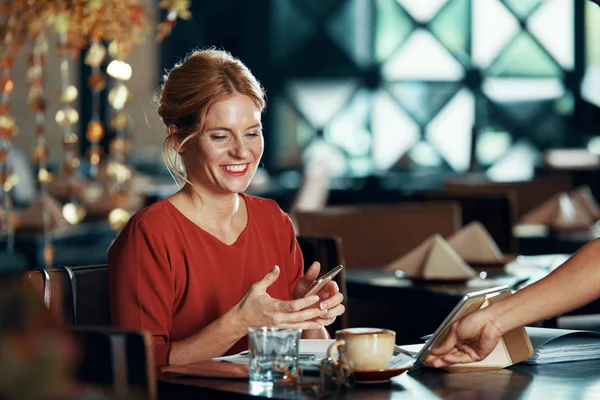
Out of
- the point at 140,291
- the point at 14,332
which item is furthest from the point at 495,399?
the point at 14,332

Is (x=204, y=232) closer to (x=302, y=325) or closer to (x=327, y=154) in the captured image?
(x=302, y=325)

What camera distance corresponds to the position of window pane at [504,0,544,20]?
31.3 feet

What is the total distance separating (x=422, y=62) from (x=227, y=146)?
774cm

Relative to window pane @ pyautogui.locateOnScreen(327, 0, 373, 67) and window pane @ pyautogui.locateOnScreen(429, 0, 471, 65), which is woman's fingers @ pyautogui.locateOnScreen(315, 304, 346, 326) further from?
window pane @ pyautogui.locateOnScreen(429, 0, 471, 65)

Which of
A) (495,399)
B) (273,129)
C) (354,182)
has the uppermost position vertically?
(273,129)

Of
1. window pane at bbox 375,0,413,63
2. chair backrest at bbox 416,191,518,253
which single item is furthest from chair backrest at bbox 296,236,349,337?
window pane at bbox 375,0,413,63

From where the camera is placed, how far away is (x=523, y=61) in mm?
9695

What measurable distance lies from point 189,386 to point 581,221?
305 cm

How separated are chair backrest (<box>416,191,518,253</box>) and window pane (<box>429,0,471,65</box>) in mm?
5232

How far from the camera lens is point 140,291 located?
1.85 m

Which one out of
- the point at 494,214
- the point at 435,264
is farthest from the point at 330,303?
the point at 494,214

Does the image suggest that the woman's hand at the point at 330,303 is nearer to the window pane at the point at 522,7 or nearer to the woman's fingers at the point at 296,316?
the woman's fingers at the point at 296,316

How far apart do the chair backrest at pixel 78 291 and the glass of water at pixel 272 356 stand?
1.37 feet

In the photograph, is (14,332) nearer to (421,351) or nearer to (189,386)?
(189,386)
